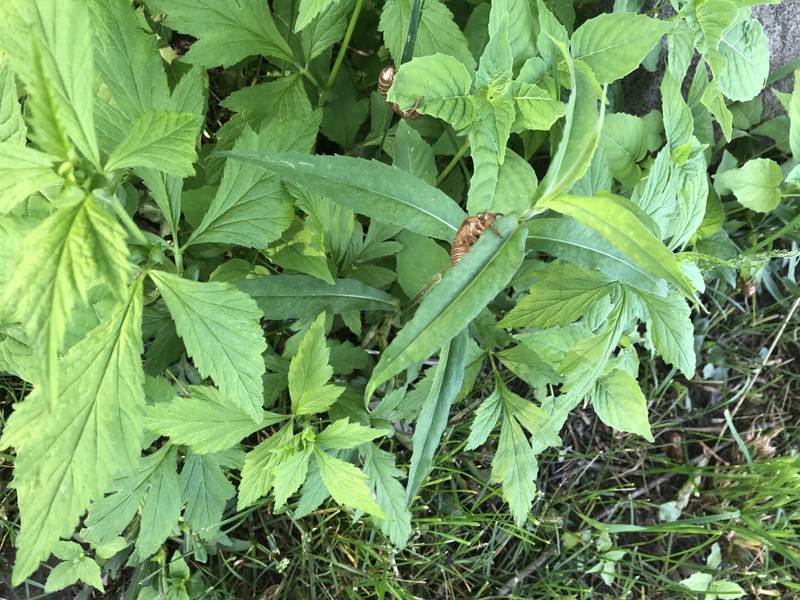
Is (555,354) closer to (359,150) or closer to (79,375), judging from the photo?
(359,150)

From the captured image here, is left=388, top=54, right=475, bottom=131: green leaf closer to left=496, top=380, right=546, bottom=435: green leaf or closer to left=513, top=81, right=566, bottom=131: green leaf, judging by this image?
left=513, top=81, right=566, bottom=131: green leaf

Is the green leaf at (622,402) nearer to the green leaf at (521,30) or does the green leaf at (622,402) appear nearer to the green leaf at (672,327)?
the green leaf at (672,327)

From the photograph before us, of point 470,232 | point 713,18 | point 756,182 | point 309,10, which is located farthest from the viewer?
point 756,182

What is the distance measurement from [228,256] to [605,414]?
935 mm

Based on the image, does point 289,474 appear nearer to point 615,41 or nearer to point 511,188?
point 511,188

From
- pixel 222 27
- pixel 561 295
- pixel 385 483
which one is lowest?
pixel 385 483

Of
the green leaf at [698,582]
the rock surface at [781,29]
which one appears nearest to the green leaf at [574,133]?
the rock surface at [781,29]

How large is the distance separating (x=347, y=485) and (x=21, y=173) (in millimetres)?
701

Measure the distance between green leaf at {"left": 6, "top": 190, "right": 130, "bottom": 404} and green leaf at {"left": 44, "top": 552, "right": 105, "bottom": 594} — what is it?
1.04m

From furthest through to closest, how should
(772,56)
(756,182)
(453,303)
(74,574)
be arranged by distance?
(772,56)
(756,182)
(74,574)
(453,303)

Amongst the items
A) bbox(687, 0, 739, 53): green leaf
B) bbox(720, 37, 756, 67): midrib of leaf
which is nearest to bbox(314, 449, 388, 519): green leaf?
bbox(687, 0, 739, 53): green leaf

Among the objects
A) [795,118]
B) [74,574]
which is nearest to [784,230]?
[795,118]

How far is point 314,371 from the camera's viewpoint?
45.4 inches

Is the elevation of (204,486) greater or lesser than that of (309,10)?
lesser
